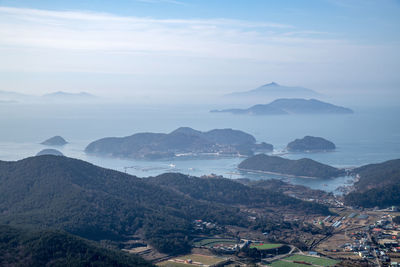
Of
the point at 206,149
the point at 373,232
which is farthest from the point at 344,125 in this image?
the point at 373,232

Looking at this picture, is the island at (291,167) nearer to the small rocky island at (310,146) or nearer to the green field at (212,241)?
the small rocky island at (310,146)

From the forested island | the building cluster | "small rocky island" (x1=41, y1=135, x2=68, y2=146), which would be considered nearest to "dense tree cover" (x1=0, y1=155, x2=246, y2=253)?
the forested island

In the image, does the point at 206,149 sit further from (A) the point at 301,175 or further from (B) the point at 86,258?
(B) the point at 86,258

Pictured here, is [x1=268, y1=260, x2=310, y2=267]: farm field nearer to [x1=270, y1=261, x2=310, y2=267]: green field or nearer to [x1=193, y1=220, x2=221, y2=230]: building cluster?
[x1=270, y1=261, x2=310, y2=267]: green field

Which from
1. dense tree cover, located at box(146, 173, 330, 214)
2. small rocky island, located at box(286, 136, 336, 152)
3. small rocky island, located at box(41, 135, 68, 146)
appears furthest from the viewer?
small rocky island, located at box(41, 135, 68, 146)

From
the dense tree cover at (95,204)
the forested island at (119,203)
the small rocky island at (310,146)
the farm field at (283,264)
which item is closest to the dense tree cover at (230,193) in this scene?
the forested island at (119,203)

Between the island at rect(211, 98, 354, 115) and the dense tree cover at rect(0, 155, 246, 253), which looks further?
the island at rect(211, 98, 354, 115)
